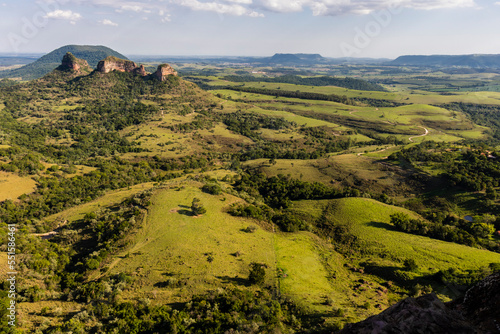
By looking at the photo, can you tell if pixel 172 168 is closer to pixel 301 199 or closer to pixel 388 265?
pixel 301 199

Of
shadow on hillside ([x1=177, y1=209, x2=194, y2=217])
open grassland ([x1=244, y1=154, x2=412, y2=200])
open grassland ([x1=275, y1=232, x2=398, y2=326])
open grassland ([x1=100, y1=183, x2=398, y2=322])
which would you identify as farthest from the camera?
open grassland ([x1=244, y1=154, x2=412, y2=200])

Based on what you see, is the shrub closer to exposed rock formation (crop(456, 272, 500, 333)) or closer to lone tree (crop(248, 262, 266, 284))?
lone tree (crop(248, 262, 266, 284))

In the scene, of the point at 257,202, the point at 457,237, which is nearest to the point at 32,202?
the point at 257,202

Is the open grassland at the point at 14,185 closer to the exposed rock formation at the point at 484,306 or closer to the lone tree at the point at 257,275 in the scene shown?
the lone tree at the point at 257,275

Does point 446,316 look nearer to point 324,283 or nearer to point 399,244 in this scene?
point 324,283

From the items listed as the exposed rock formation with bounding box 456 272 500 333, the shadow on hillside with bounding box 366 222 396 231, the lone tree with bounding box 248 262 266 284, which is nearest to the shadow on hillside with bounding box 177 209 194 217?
the lone tree with bounding box 248 262 266 284

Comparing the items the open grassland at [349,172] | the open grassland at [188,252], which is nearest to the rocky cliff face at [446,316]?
the open grassland at [188,252]
